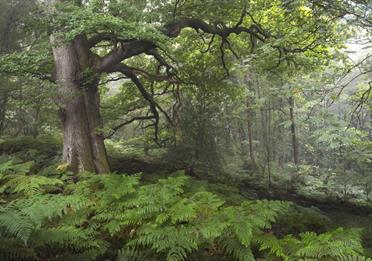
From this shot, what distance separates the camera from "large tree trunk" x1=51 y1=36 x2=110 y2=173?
840cm

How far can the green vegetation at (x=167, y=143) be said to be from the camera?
3.59 meters

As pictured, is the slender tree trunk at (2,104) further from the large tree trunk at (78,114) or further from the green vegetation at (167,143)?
the large tree trunk at (78,114)

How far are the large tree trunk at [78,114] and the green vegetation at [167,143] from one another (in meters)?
0.03

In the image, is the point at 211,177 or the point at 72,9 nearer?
the point at 72,9

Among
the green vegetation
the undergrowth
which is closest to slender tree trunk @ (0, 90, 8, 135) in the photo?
the green vegetation

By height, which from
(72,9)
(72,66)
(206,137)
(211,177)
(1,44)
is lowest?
(211,177)

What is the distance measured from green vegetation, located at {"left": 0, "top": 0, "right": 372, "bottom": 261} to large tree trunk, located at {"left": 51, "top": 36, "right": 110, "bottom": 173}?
1.4 inches

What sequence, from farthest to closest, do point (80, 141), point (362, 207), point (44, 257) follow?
point (362, 207)
point (80, 141)
point (44, 257)

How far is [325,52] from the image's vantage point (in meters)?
10.8

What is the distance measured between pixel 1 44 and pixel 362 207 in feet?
46.0

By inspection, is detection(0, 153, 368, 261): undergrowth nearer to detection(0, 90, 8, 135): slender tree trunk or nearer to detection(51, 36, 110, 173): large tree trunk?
detection(51, 36, 110, 173): large tree trunk

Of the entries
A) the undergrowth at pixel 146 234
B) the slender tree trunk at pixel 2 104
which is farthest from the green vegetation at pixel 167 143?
the slender tree trunk at pixel 2 104

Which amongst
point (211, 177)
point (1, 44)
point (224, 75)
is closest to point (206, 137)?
point (211, 177)

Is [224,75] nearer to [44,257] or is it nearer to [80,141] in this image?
[80,141]
